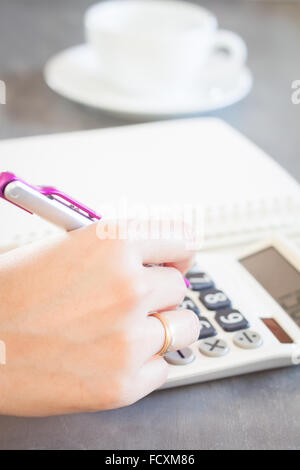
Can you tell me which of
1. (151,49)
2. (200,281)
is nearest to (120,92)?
(151,49)

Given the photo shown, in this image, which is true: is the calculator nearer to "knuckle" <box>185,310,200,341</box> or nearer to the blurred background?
"knuckle" <box>185,310,200,341</box>

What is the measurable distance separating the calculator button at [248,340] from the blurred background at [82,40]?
0.26m

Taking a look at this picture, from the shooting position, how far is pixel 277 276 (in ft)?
1.29

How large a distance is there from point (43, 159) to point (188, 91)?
25 centimetres

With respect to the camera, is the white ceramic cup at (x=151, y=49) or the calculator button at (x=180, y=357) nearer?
the calculator button at (x=180, y=357)

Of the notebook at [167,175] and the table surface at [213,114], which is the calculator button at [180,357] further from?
the notebook at [167,175]

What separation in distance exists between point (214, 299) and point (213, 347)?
0.14ft

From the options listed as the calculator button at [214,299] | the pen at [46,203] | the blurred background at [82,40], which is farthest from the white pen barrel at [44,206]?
the blurred background at [82,40]

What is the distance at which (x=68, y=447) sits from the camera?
0.98 feet

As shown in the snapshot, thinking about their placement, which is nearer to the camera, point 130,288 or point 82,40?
point 130,288

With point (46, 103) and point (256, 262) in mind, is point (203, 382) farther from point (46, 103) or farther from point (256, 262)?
point (46, 103)

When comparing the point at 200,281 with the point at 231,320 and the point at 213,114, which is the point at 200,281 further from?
the point at 213,114

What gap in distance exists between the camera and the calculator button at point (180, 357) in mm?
325

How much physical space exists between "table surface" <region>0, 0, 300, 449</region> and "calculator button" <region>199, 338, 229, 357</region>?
0.02m
